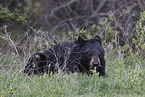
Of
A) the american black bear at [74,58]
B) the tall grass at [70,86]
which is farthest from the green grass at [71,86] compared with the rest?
the american black bear at [74,58]

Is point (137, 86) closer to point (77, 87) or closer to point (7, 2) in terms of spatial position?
point (77, 87)

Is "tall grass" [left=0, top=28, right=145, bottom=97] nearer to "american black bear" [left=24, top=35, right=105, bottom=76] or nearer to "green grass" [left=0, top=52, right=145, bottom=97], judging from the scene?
"green grass" [left=0, top=52, right=145, bottom=97]

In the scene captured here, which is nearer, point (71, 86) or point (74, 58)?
point (71, 86)

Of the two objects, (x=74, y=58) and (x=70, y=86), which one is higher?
(x=74, y=58)

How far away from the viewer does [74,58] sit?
19.2 feet

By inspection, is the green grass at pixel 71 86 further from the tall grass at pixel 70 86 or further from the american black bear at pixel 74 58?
the american black bear at pixel 74 58

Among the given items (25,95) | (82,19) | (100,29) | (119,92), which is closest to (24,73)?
(25,95)

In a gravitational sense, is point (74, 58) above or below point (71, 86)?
above

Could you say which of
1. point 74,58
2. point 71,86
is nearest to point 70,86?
point 71,86

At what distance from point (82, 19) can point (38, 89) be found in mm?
6891

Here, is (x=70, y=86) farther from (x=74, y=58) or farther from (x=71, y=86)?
(x=74, y=58)

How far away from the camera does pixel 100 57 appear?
17.8 feet

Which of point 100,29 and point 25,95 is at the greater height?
point 100,29

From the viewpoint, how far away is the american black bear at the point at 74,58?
5.46 metres
